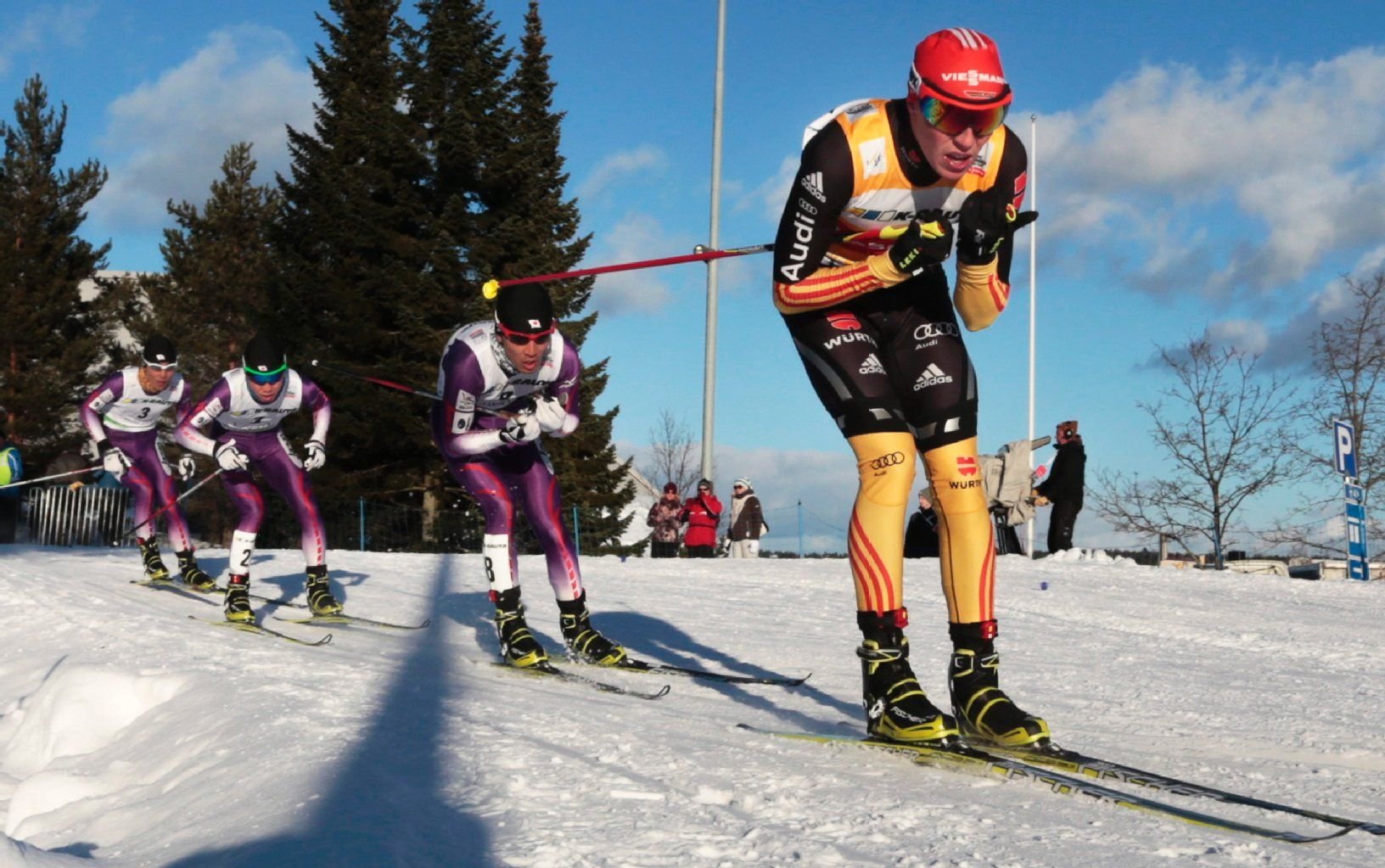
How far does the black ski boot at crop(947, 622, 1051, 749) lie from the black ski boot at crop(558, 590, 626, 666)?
9.98 ft

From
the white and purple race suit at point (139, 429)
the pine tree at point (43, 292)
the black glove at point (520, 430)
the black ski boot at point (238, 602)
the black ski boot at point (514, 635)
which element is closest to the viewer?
the black ski boot at point (514, 635)

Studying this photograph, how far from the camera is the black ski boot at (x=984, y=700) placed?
12.0ft

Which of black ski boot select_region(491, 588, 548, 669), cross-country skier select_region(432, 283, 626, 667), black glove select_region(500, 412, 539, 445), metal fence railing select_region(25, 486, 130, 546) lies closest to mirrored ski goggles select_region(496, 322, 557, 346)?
cross-country skier select_region(432, 283, 626, 667)

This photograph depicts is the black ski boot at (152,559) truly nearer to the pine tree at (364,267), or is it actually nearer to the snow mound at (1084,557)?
the snow mound at (1084,557)

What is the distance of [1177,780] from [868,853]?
124 cm

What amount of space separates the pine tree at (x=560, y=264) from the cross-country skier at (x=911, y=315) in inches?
955

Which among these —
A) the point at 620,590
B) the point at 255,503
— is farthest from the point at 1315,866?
the point at 620,590

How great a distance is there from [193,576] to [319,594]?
2617mm

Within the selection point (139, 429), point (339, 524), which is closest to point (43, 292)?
point (339, 524)

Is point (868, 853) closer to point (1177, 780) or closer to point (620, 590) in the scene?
point (1177, 780)

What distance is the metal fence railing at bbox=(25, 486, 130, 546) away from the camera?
28.1 meters

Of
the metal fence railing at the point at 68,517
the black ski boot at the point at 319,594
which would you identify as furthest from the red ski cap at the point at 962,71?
the metal fence railing at the point at 68,517

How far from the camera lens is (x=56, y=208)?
126 ft

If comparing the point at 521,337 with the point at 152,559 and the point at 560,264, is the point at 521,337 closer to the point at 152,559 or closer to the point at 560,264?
the point at 152,559
